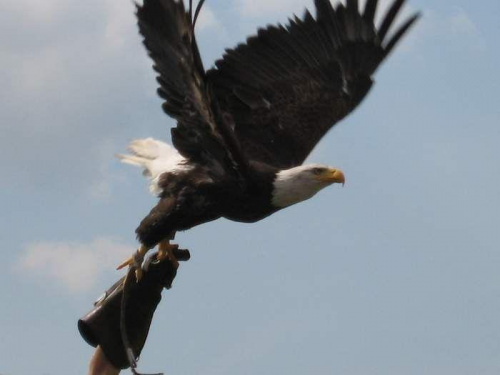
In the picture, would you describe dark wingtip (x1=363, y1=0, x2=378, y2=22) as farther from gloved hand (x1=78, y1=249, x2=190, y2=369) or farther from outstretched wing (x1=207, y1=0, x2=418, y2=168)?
gloved hand (x1=78, y1=249, x2=190, y2=369)

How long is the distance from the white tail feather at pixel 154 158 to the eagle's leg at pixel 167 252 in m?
0.34

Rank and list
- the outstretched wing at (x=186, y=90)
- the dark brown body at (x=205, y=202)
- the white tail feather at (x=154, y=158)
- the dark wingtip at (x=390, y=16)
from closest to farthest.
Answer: the outstretched wing at (x=186, y=90), the dark brown body at (x=205, y=202), the white tail feather at (x=154, y=158), the dark wingtip at (x=390, y=16)

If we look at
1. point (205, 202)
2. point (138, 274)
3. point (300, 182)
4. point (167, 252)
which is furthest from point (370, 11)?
point (138, 274)

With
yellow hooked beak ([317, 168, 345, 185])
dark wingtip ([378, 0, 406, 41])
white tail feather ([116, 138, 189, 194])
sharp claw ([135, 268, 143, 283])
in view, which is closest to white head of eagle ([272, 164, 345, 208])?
yellow hooked beak ([317, 168, 345, 185])

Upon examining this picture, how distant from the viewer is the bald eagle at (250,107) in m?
6.48

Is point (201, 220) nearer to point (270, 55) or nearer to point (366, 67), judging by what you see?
point (270, 55)

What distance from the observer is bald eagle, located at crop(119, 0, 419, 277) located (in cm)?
648

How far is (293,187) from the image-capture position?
6.96m

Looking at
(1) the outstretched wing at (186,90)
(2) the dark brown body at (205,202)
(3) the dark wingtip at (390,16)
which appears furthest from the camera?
(3) the dark wingtip at (390,16)

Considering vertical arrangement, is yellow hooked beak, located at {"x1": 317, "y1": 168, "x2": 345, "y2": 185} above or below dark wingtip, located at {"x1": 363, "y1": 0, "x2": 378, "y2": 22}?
below

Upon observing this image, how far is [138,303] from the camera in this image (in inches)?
262

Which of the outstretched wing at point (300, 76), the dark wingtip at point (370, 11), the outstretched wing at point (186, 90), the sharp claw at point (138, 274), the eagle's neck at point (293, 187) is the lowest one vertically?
the sharp claw at point (138, 274)

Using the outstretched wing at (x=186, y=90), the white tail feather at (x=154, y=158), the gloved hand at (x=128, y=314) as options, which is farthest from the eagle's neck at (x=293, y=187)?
the gloved hand at (x=128, y=314)

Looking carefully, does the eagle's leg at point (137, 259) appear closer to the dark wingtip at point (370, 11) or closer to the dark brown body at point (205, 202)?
the dark brown body at point (205, 202)
